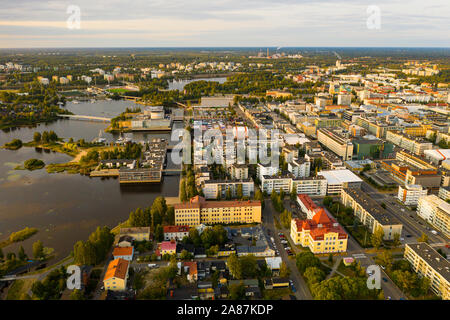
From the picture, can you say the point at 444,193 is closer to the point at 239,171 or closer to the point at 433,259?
the point at 433,259

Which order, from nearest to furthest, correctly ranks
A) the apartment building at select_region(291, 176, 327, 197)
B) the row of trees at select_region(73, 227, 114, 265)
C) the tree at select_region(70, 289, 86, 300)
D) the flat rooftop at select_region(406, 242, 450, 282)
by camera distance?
the tree at select_region(70, 289, 86, 300) → the flat rooftop at select_region(406, 242, 450, 282) → the row of trees at select_region(73, 227, 114, 265) → the apartment building at select_region(291, 176, 327, 197)

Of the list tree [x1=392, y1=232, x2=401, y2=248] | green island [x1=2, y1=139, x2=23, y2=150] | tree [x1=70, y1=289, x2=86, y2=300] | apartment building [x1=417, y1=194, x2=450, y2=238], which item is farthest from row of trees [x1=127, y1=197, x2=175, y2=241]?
green island [x1=2, y1=139, x2=23, y2=150]

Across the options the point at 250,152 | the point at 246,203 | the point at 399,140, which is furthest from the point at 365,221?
the point at 399,140

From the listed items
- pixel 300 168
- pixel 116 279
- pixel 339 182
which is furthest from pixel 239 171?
pixel 116 279

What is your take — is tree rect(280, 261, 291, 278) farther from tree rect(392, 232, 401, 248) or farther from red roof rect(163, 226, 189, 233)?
tree rect(392, 232, 401, 248)

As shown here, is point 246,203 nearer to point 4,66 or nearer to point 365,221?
point 365,221
